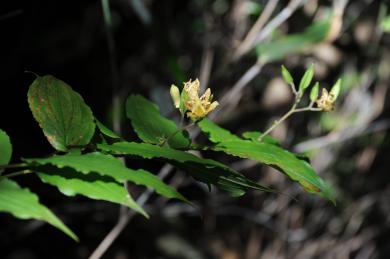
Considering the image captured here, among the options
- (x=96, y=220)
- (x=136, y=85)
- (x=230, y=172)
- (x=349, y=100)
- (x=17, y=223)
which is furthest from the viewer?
(x=136, y=85)

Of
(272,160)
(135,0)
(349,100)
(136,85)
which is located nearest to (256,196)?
(349,100)

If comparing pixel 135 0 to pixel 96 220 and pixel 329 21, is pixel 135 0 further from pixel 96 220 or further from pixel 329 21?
pixel 96 220

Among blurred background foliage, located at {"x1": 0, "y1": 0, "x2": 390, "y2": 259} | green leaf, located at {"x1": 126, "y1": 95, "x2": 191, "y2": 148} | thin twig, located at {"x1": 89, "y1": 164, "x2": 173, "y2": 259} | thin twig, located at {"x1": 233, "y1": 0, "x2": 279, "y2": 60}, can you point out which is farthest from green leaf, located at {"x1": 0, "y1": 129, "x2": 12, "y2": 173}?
blurred background foliage, located at {"x1": 0, "y1": 0, "x2": 390, "y2": 259}

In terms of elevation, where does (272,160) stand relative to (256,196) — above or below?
below

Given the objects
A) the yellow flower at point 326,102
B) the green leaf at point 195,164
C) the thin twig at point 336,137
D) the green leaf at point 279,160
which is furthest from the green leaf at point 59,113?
the thin twig at point 336,137

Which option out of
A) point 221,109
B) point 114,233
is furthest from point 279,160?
point 221,109

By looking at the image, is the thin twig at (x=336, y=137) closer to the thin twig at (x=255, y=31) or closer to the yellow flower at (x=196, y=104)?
the thin twig at (x=255, y=31)
